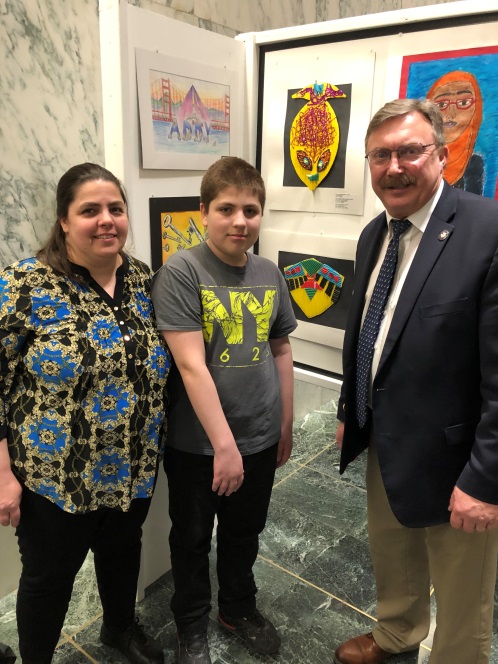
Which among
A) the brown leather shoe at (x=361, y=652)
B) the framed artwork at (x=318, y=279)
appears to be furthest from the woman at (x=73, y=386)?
the brown leather shoe at (x=361, y=652)

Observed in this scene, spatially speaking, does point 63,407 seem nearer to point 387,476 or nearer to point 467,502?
point 387,476

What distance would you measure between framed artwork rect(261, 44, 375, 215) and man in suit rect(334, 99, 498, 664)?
1.46ft

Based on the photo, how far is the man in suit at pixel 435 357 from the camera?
1.15 meters

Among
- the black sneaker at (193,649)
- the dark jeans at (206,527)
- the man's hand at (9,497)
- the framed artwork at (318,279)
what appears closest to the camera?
the man's hand at (9,497)

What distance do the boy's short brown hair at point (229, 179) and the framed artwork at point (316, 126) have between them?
0.54 m

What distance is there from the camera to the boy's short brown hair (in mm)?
1336

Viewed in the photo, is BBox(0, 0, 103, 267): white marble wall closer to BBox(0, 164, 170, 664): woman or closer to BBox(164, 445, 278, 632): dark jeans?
BBox(0, 164, 170, 664): woman

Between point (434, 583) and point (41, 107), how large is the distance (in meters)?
1.99

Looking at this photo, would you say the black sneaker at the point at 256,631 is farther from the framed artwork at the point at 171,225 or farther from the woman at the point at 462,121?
the woman at the point at 462,121

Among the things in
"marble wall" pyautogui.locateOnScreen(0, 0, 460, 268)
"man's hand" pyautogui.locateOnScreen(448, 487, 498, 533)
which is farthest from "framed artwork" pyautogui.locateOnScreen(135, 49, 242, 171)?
"man's hand" pyautogui.locateOnScreen(448, 487, 498, 533)

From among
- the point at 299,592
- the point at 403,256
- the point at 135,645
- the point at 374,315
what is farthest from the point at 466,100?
the point at 135,645

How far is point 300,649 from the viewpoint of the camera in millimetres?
1760

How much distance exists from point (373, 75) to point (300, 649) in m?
1.86

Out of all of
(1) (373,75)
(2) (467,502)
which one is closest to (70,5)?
(1) (373,75)
